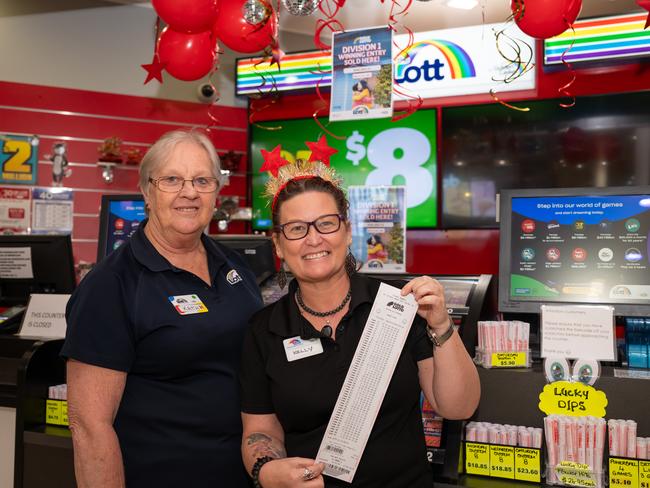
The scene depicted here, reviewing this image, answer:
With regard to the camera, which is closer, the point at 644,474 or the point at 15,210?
the point at 644,474

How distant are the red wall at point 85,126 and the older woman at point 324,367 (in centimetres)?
455

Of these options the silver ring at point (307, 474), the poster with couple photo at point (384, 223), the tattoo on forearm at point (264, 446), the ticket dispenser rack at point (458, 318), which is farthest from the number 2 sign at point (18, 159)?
the silver ring at point (307, 474)

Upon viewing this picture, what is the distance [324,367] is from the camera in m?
1.57

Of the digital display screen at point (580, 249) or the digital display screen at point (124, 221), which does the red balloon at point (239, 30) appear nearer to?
the digital display screen at point (124, 221)

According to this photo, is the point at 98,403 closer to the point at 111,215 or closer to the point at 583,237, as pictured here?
the point at 583,237

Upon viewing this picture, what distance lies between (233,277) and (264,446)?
21.0 inches

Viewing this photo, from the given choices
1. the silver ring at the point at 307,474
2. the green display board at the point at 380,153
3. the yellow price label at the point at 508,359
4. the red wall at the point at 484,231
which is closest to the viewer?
the silver ring at the point at 307,474

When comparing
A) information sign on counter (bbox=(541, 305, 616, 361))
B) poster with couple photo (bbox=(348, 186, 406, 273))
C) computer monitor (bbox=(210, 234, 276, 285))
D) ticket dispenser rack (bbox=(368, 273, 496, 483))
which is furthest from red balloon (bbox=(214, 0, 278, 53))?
information sign on counter (bbox=(541, 305, 616, 361))

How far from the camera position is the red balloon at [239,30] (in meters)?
3.46

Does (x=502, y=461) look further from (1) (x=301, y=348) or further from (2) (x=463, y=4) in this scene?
(2) (x=463, y=4)

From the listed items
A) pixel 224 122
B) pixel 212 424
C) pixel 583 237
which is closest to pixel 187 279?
pixel 212 424

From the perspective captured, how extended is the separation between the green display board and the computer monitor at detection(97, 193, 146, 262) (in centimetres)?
213

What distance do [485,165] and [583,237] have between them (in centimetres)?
332

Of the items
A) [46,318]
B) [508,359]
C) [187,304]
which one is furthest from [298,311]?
[46,318]
